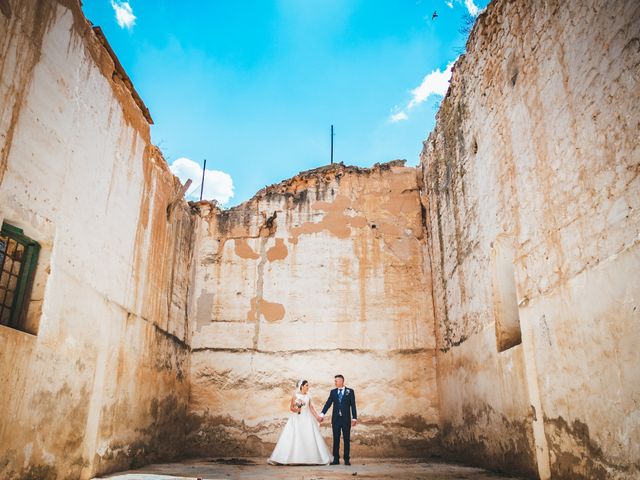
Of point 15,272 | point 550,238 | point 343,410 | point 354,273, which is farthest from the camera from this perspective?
point 354,273

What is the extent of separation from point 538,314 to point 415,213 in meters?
5.42

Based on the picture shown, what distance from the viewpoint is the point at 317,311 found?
33.1 feet

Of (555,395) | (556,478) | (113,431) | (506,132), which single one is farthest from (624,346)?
(113,431)

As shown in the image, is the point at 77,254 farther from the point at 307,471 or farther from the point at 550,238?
the point at 550,238

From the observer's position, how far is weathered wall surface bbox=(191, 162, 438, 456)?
370 inches

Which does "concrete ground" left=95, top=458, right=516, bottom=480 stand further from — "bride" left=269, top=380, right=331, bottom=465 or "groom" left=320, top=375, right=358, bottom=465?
"groom" left=320, top=375, right=358, bottom=465

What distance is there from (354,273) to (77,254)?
5.68 metres

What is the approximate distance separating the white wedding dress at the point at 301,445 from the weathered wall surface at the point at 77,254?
2.02 meters

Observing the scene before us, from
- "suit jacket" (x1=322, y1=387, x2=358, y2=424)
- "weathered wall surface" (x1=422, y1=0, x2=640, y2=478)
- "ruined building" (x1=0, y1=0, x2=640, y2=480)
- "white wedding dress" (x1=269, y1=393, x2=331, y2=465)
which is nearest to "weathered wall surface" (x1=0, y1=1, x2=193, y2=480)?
"ruined building" (x1=0, y1=0, x2=640, y2=480)

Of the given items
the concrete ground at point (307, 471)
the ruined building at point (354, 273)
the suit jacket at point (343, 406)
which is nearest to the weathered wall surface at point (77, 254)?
the ruined building at point (354, 273)

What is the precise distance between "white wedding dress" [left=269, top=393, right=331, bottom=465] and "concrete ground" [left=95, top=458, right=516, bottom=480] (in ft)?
0.95

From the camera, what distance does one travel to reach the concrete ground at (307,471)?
599 cm

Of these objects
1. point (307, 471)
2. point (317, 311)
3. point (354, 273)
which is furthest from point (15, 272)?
point (354, 273)

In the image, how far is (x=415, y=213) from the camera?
10672mm
